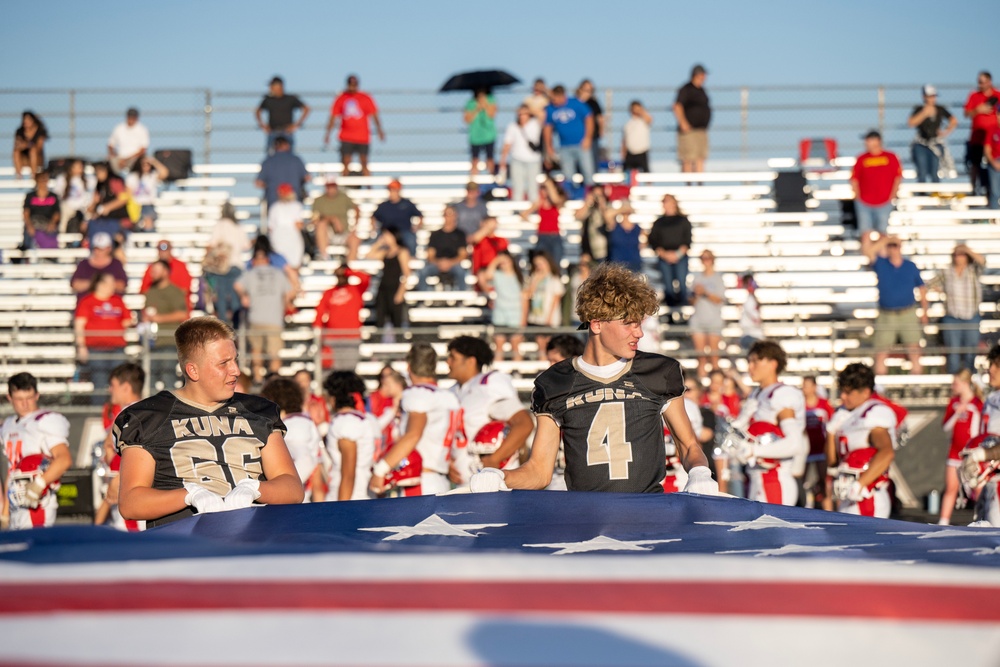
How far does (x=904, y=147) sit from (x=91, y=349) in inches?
550

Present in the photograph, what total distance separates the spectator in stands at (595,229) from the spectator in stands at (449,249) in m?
1.60

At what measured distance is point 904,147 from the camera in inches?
858

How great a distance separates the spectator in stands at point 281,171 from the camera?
18266 mm

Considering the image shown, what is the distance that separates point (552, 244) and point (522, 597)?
14.4 metres

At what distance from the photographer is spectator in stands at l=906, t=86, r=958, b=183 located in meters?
19.6

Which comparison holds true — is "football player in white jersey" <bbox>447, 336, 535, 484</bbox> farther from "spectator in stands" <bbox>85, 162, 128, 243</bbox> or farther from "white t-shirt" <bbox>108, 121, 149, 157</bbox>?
"white t-shirt" <bbox>108, 121, 149, 157</bbox>

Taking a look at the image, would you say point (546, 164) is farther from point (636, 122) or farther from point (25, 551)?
point (25, 551)

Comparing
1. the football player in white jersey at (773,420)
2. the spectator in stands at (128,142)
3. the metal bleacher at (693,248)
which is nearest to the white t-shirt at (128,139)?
the spectator in stands at (128,142)

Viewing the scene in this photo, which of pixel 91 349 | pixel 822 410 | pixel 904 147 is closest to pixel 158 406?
pixel 822 410

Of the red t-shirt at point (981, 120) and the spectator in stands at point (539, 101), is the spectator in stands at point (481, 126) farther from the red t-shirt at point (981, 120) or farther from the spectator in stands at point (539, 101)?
the red t-shirt at point (981, 120)

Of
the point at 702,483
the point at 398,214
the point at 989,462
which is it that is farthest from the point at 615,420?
the point at 398,214

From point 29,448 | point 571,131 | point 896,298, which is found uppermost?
point 571,131

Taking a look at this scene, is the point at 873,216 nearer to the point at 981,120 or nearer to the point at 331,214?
the point at 981,120

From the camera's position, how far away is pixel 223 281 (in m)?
16.3
